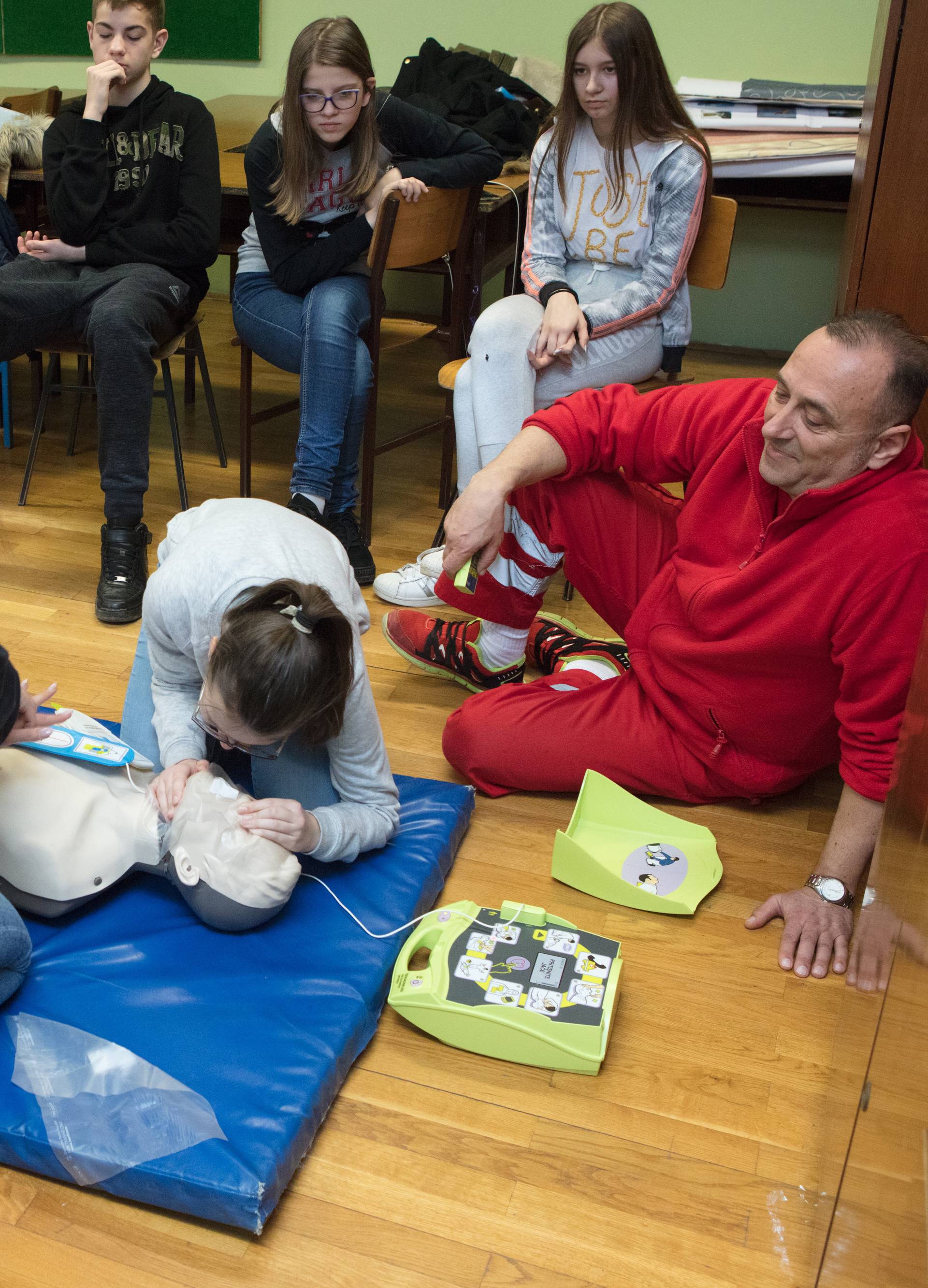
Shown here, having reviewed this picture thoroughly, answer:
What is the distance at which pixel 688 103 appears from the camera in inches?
155

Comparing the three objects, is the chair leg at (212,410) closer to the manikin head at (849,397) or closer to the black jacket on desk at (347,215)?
the black jacket on desk at (347,215)

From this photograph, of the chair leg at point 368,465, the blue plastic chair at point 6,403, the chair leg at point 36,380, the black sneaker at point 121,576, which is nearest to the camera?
the black sneaker at point 121,576

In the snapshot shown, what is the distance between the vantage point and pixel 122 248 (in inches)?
113

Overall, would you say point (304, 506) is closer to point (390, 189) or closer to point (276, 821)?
point (390, 189)

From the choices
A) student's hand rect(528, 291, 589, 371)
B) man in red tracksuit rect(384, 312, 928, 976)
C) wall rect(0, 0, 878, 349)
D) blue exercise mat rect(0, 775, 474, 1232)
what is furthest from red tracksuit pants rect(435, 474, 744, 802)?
wall rect(0, 0, 878, 349)

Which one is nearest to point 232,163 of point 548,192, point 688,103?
point 548,192

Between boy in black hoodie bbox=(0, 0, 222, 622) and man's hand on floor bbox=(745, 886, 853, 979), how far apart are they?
5.06ft

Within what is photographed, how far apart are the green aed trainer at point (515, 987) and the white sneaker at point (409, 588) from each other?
114 centimetres

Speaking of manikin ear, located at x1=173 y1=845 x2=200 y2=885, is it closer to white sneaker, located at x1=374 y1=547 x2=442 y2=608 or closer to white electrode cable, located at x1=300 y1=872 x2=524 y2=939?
white electrode cable, located at x1=300 y1=872 x2=524 y2=939

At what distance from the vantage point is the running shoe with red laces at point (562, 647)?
2.29 meters

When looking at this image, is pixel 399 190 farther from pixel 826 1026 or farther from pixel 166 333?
pixel 826 1026

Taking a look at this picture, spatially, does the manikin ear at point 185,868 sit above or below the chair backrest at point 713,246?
below

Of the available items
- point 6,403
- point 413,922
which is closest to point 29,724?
point 413,922

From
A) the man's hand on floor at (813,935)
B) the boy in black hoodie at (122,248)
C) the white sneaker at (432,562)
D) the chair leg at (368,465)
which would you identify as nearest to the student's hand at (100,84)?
the boy in black hoodie at (122,248)
